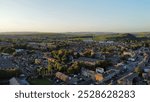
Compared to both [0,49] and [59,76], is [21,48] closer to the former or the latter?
[0,49]

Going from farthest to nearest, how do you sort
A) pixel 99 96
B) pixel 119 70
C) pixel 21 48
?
pixel 21 48
pixel 119 70
pixel 99 96

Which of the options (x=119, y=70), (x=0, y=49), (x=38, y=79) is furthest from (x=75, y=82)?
(x=0, y=49)

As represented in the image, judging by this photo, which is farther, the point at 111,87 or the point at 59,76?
the point at 59,76

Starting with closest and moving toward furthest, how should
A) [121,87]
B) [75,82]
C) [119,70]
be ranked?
1. [121,87]
2. [75,82]
3. [119,70]

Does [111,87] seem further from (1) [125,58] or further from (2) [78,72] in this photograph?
(1) [125,58]

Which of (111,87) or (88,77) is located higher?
(111,87)

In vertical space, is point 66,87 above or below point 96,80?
above

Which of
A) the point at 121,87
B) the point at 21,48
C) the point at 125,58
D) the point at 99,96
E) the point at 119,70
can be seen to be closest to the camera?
the point at 99,96

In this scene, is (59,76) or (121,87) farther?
(59,76)

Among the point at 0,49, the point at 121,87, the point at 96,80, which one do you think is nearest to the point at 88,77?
the point at 96,80
